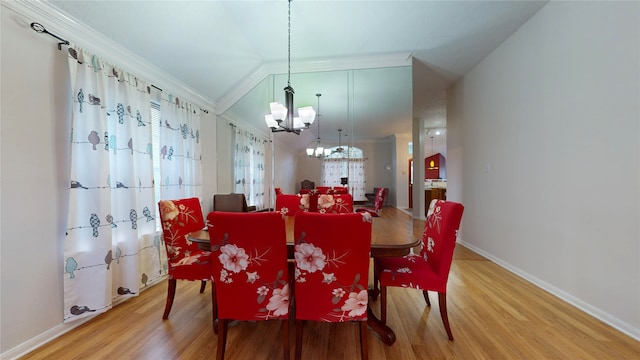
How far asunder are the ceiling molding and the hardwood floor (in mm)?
2608

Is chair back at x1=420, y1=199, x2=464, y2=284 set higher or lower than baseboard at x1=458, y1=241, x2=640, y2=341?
higher

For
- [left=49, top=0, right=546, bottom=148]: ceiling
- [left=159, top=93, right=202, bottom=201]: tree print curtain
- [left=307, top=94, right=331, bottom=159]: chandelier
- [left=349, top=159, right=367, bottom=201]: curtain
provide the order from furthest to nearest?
[left=307, top=94, right=331, bottom=159]: chandelier, [left=349, top=159, right=367, bottom=201]: curtain, [left=159, top=93, right=202, bottom=201]: tree print curtain, [left=49, top=0, right=546, bottom=148]: ceiling

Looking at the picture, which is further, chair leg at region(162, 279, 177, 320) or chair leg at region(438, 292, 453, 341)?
chair leg at region(162, 279, 177, 320)

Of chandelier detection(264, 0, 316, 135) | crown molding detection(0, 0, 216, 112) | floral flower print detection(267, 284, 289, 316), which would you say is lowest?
floral flower print detection(267, 284, 289, 316)

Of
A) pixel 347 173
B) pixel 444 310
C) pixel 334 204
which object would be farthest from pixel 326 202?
Answer: pixel 347 173

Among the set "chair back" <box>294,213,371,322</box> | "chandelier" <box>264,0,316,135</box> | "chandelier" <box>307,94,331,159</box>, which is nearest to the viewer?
"chair back" <box>294,213,371,322</box>

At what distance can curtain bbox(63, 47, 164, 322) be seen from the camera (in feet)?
5.83

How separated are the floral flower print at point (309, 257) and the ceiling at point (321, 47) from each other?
2388mm

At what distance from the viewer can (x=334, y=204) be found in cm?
247

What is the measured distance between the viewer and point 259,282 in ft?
4.15

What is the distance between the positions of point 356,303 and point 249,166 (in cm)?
362

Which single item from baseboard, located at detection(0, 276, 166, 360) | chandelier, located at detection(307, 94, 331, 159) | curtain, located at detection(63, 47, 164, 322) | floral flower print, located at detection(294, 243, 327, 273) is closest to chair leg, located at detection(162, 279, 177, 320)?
curtain, located at detection(63, 47, 164, 322)

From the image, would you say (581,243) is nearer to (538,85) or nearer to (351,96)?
(538,85)

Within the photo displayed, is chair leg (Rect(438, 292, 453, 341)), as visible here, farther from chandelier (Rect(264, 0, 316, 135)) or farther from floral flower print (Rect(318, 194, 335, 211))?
chandelier (Rect(264, 0, 316, 135))
